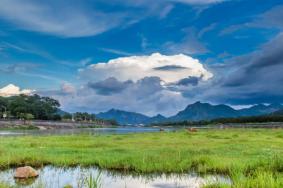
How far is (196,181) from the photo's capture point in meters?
19.8

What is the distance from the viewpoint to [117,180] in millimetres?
20750

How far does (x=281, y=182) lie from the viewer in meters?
13.6

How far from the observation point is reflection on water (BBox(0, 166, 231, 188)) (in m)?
19.1

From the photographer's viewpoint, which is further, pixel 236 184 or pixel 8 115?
pixel 8 115

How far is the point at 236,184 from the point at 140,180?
7612 millimetres

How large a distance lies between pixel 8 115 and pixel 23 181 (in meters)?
189

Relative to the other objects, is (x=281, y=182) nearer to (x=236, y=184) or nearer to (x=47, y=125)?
(x=236, y=184)

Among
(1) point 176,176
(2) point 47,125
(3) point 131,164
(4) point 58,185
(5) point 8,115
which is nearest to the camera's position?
(4) point 58,185

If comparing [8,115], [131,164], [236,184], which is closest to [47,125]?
[8,115]

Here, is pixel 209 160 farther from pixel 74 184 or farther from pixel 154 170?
pixel 74 184

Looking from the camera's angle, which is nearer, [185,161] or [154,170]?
[154,170]

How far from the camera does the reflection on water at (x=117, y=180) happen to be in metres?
19.1

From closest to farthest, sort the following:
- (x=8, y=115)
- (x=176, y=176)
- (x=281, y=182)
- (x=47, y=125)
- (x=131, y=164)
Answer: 1. (x=281, y=182)
2. (x=176, y=176)
3. (x=131, y=164)
4. (x=47, y=125)
5. (x=8, y=115)

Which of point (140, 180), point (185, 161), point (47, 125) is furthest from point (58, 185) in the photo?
point (47, 125)
